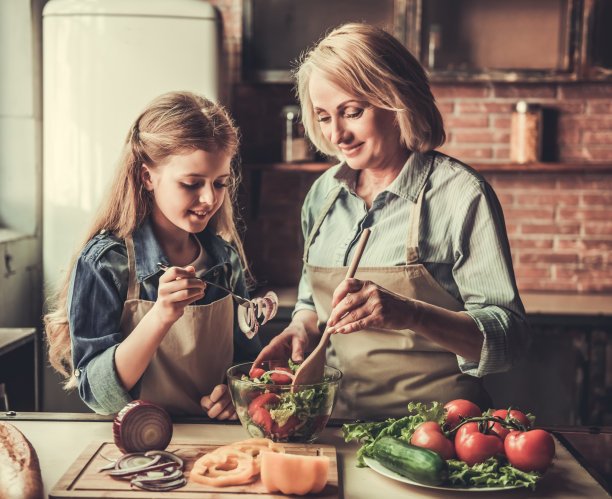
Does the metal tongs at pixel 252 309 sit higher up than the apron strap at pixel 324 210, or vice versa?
the apron strap at pixel 324 210

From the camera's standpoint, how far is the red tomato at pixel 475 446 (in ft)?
3.67

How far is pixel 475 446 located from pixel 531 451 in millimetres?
79

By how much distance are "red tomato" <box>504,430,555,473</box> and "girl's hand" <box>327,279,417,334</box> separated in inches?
12.5

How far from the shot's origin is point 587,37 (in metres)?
3.24

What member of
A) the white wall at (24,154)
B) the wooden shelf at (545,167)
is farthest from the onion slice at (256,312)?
the wooden shelf at (545,167)

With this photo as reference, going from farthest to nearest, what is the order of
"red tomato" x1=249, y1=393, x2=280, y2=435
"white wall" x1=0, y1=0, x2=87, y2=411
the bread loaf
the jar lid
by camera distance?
the jar lid → "white wall" x1=0, y1=0, x2=87, y2=411 → "red tomato" x1=249, y1=393, x2=280, y2=435 → the bread loaf

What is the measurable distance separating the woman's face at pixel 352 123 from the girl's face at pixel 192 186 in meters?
0.23

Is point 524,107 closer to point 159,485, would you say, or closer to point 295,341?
point 295,341

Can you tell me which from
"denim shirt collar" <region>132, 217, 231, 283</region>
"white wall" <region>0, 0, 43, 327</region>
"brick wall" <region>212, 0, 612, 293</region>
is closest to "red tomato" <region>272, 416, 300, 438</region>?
"denim shirt collar" <region>132, 217, 231, 283</region>

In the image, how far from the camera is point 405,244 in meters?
1.63

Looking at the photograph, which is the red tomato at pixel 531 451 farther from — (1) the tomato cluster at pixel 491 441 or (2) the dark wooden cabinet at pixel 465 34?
(2) the dark wooden cabinet at pixel 465 34

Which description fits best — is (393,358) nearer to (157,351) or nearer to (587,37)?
(157,351)

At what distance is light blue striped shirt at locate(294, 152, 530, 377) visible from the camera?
1498 mm

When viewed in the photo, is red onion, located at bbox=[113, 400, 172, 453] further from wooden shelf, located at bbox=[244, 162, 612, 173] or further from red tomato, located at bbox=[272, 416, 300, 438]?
wooden shelf, located at bbox=[244, 162, 612, 173]
